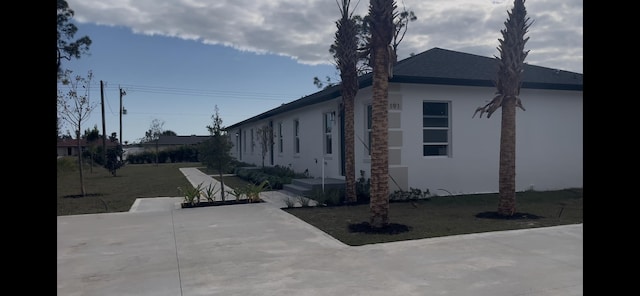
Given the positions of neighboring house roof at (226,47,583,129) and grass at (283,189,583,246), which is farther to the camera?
neighboring house roof at (226,47,583,129)

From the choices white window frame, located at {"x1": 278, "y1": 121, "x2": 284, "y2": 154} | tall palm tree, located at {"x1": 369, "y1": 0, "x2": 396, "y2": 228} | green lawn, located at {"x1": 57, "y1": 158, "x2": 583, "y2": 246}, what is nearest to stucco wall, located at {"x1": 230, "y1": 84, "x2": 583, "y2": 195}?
green lawn, located at {"x1": 57, "y1": 158, "x2": 583, "y2": 246}

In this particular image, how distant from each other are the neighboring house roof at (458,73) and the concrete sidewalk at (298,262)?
18.7 ft

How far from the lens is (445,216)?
9.59m

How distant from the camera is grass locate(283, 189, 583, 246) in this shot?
25.4 feet

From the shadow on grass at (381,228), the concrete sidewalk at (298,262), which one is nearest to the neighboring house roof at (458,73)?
the shadow on grass at (381,228)

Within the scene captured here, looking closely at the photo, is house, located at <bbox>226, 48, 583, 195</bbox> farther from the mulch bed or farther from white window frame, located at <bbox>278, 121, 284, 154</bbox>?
white window frame, located at <bbox>278, 121, 284, 154</bbox>

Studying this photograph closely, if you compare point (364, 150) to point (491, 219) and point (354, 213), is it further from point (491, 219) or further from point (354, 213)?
point (491, 219)

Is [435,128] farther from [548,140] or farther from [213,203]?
[213,203]

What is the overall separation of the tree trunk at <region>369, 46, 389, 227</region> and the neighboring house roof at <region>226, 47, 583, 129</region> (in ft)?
13.8

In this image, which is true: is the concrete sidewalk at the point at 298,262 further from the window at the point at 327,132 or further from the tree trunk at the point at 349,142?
the window at the point at 327,132

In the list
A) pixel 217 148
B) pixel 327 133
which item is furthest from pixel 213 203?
pixel 327 133

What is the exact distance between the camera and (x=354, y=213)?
10.1 m
